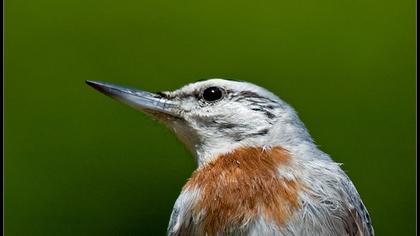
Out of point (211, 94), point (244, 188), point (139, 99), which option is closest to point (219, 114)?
point (211, 94)

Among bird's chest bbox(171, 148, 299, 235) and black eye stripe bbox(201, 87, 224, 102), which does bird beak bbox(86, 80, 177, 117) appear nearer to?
black eye stripe bbox(201, 87, 224, 102)

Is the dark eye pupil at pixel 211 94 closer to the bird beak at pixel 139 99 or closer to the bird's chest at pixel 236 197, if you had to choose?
the bird beak at pixel 139 99

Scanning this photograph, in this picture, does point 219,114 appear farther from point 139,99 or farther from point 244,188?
point 244,188

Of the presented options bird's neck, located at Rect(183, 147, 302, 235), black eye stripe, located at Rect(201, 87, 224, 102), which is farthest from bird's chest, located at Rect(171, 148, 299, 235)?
black eye stripe, located at Rect(201, 87, 224, 102)

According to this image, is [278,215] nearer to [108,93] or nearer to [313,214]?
[313,214]

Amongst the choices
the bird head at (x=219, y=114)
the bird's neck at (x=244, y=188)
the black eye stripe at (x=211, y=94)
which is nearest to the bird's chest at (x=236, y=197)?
the bird's neck at (x=244, y=188)

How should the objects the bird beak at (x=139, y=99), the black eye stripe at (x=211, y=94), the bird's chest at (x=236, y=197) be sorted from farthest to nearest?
the black eye stripe at (x=211, y=94) < the bird beak at (x=139, y=99) < the bird's chest at (x=236, y=197)

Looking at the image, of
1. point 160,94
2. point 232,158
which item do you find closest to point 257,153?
point 232,158

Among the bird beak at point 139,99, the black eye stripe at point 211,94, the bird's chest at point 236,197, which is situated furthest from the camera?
the black eye stripe at point 211,94

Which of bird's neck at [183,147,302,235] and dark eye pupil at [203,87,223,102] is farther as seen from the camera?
dark eye pupil at [203,87,223,102]
